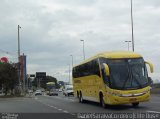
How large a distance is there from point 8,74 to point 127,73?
61.9 meters

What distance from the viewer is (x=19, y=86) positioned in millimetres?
94000

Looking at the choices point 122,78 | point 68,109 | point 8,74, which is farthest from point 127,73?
point 8,74

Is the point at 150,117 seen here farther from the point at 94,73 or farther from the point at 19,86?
the point at 19,86

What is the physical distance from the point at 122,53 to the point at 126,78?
74.9 inches

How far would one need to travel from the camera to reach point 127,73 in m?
27.1

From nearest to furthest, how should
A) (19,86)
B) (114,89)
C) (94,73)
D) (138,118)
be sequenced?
(138,118)
(114,89)
(94,73)
(19,86)

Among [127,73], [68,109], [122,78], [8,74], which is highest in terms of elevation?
[8,74]

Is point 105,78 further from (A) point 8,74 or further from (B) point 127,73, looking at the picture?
→ (A) point 8,74

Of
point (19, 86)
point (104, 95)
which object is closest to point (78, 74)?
point (104, 95)

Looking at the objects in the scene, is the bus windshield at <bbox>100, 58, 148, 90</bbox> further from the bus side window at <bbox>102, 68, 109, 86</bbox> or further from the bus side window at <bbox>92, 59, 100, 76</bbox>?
the bus side window at <bbox>92, 59, 100, 76</bbox>

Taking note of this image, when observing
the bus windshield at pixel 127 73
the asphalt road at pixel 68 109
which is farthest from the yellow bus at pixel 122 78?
the asphalt road at pixel 68 109

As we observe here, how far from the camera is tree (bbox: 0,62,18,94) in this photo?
86.5 metres

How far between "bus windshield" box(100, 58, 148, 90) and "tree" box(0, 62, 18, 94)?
6024cm

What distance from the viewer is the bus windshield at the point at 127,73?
88.1ft
